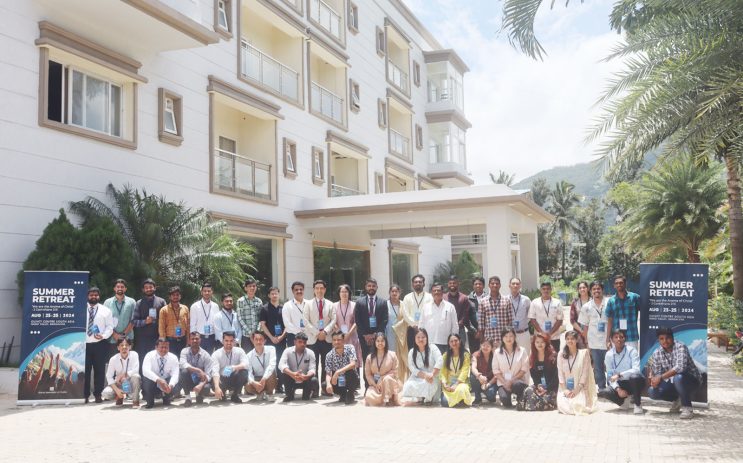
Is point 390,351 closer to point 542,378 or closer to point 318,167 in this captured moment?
point 542,378

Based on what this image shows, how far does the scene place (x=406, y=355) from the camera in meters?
10.9

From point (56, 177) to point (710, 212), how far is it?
16861mm

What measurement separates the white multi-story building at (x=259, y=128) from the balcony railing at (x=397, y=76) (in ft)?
0.33

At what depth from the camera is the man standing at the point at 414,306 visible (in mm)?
10766

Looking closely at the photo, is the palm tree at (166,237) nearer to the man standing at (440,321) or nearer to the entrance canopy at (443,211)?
the man standing at (440,321)

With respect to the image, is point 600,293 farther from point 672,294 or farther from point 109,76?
point 109,76

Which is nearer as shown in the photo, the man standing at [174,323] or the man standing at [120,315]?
the man standing at [120,315]

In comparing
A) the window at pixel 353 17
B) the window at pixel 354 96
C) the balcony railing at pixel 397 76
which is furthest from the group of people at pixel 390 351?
the balcony railing at pixel 397 76

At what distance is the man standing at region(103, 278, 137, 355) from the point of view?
34.7 feet

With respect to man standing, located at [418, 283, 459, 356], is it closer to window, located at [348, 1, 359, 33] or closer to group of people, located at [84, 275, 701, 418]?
group of people, located at [84, 275, 701, 418]

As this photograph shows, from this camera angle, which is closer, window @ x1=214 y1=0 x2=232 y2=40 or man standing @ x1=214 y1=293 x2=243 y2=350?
man standing @ x1=214 y1=293 x2=243 y2=350

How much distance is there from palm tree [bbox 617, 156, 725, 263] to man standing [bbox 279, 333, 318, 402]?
13315 mm

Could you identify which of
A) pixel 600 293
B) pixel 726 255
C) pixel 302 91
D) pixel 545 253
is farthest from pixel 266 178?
pixel 545 253

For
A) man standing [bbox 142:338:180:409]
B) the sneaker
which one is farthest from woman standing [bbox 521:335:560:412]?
man standing [bbox 142:338:180:409]
